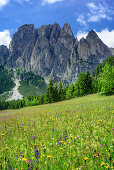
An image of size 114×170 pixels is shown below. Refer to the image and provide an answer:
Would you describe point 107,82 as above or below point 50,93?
above

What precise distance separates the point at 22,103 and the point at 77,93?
75.6 metres

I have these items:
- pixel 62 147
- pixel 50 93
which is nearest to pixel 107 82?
pixel 50 93

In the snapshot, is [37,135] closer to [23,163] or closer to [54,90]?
[23,163]

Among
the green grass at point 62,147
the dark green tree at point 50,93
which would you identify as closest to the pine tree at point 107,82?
the dark green tree at point 50,93

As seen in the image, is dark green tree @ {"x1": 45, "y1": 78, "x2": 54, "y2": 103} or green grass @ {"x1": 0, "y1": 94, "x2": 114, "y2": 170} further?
dark green tree @ {"x1": 45, "y1": 78, "x2": 54, "y2": 103}

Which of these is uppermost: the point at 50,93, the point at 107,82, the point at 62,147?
the point at 107,82

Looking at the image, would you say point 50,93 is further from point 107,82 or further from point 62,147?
point 62,147

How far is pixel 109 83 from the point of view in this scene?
38906mm

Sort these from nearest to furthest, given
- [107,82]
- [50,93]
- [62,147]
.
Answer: [62,147]
[107,82]
[50,93]

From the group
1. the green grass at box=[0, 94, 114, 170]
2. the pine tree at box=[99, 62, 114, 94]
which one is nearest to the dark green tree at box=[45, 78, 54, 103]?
the pine tree at box=[99, 62, 114, 94]

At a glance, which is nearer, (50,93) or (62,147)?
(62,147)

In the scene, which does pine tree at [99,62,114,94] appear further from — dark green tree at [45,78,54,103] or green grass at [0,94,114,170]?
green grass at [0,94,114,170]

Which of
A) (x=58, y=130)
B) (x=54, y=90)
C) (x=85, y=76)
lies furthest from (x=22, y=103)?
(x=58, y=130)

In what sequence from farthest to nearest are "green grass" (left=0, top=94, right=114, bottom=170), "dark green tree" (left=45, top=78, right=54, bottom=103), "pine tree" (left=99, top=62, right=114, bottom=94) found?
"dark green tree" (left=45, top=78, right=54, bottom=103)
"pine tree" (left=99, top=62, right=114, bottom=94)
"green grass" (left=0, top=94, right=114, bottom=170)
